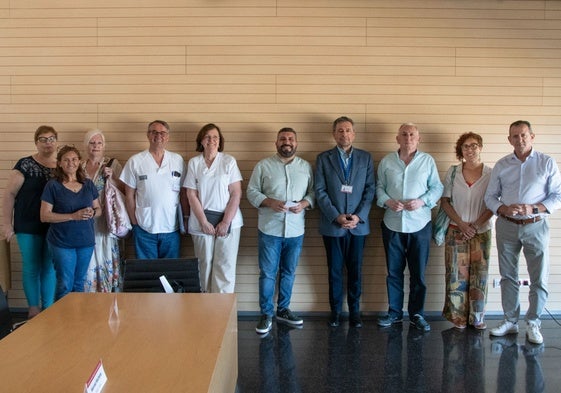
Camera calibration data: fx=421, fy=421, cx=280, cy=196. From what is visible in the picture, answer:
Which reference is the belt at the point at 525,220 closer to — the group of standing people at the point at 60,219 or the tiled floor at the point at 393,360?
the tiled floor at the point at 393,360

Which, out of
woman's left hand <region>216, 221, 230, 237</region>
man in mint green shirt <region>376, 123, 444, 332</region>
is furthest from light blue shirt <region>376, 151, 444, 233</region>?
woman's left hand <region>216, 221, 230, 237</region>

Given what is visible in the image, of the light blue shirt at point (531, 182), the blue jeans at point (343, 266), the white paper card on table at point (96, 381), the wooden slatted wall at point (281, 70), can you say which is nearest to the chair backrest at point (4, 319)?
the white paper card on table at point (96, 381)

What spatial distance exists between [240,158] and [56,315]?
2.78 meters

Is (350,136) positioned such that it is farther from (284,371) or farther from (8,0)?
(8,0)

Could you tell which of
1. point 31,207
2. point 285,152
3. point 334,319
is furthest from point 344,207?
point 31,207

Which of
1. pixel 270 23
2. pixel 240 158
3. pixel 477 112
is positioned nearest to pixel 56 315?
pixel 240 158

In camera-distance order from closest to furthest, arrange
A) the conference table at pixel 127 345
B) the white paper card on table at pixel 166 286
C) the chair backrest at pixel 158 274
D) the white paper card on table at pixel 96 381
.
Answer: the white paper card on table at pixel 96 381 → the conference table at pixel 127 345 → the white paper card on table at pixel 166 286 → the chair backrest at pixel 158 274

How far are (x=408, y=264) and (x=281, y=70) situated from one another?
2.49 meters

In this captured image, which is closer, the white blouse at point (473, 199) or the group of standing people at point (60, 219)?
the group of standing people at point (60, 219)

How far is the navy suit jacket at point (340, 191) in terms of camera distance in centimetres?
427

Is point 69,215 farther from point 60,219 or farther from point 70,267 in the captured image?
point 70,267

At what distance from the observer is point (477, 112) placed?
464 cm

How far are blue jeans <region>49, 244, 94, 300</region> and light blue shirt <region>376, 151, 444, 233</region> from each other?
2942 millimetres

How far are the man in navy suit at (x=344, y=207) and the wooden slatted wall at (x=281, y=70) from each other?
368 mm
